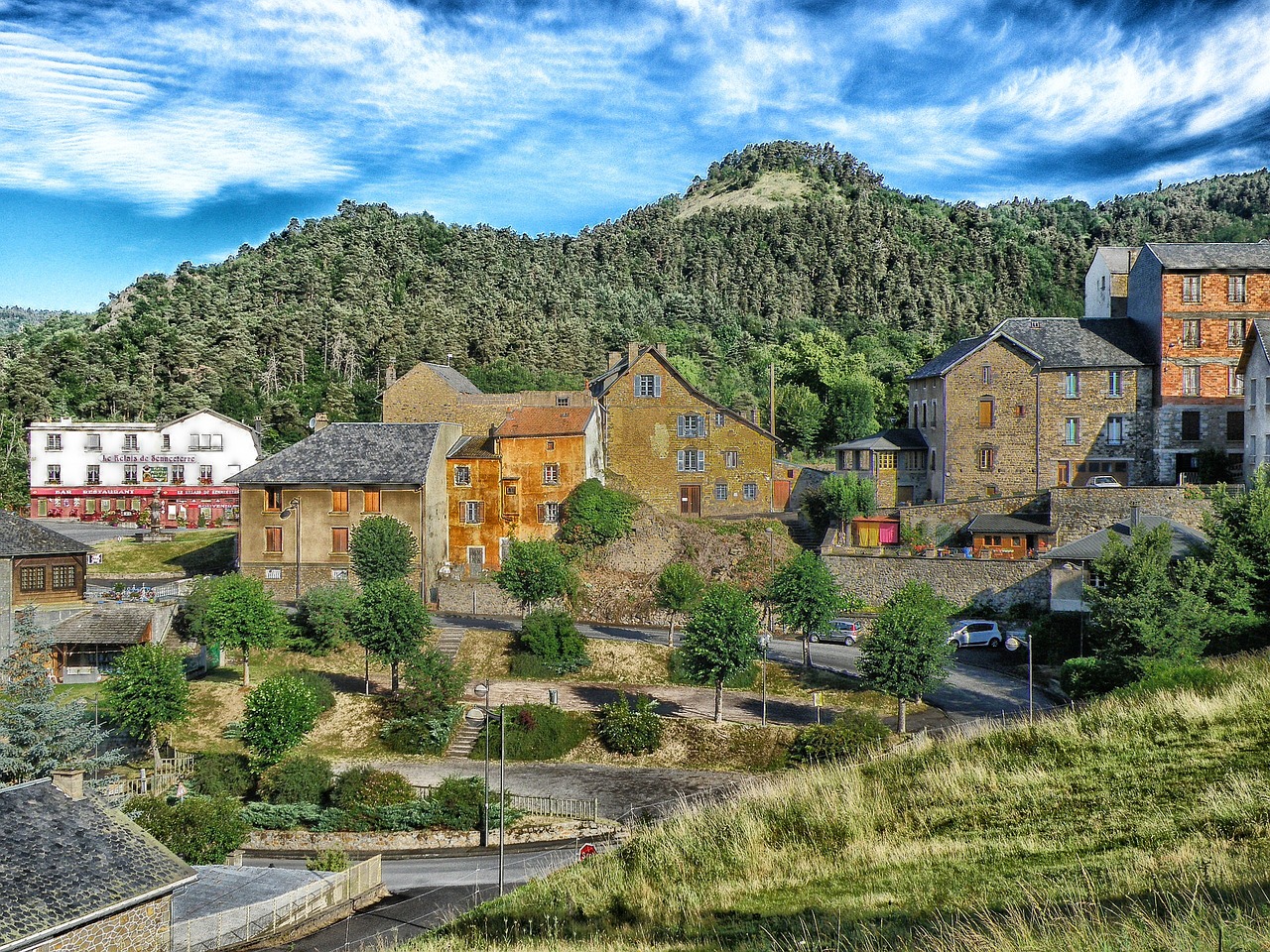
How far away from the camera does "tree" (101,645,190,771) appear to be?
111 feet

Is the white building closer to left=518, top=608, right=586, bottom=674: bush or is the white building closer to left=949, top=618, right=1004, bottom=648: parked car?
left=518, top=608, right=586, bottom=674: bush

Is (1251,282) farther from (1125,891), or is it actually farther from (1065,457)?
(1125,891)

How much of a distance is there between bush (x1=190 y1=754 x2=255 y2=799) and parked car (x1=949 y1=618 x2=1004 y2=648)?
26.4 meters

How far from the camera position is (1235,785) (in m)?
12.5

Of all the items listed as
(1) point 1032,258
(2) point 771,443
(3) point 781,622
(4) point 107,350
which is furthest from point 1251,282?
(1) point 1032,258

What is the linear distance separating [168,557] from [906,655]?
40942 mm

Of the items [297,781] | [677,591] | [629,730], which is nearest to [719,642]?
[629,730]

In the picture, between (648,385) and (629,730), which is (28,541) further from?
(648,385)

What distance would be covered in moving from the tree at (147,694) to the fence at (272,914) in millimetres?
11193

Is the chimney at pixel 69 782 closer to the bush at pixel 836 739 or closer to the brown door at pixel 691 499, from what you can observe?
the bush at pixel 836 739

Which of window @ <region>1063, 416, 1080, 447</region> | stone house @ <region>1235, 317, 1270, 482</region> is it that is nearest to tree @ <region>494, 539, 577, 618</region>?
window @ <region>1063, 416, 1080, 447</region>

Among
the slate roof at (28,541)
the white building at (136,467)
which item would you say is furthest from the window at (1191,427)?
the white building at (136,467)

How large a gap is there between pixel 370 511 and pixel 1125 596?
31.6m

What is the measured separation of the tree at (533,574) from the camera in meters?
44.6
